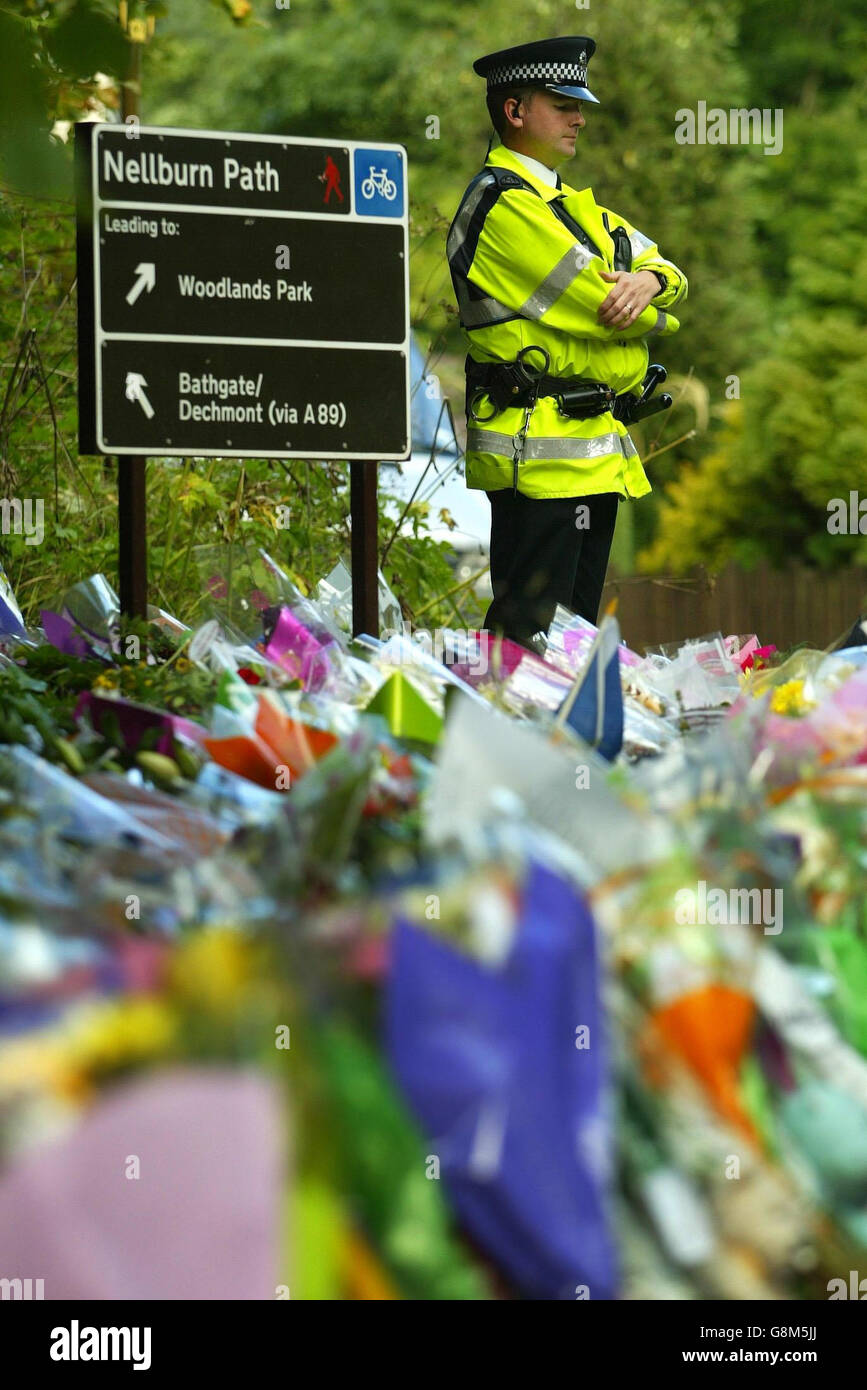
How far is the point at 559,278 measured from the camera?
176 inches

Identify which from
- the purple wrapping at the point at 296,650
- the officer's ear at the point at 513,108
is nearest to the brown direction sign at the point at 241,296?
the officer's ear at the point at 513,108

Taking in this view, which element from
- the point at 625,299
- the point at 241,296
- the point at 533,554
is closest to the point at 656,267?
the point at 625,299

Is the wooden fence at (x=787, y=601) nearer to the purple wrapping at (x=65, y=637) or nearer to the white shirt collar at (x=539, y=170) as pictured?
the white shirt collar at (x=539, y=170)

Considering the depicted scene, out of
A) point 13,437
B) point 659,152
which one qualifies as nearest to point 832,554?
point 659,152

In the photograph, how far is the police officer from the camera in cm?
451

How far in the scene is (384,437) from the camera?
450cm

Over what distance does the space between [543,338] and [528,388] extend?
0.13 m

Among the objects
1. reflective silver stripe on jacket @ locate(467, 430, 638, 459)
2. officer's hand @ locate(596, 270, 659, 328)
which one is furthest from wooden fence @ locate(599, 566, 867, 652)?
officer's hand @ locate(596, 270, 659, 328)

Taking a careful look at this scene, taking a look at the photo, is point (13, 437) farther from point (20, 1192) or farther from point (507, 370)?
A: point (20, 1192)

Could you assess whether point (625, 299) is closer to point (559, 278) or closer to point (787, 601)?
point (559, 278)

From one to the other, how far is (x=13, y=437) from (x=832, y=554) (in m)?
12.2

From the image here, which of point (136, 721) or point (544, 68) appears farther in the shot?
point (544, 68)

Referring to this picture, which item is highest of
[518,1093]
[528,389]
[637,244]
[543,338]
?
[637,244]
